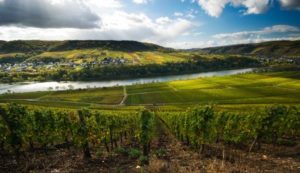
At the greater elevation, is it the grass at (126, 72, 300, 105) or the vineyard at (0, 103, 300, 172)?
the vineyard at (0, 103, 300, 172)

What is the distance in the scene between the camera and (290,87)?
461 feet

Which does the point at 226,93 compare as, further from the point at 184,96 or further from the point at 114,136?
the point at 114,136

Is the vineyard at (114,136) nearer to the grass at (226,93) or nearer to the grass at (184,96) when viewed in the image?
the grass at (184,96)

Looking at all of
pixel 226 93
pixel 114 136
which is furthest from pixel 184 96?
pixel 114 136

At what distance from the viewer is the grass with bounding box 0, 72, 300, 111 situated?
4530 inches

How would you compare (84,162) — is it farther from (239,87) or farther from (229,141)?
(239,87)

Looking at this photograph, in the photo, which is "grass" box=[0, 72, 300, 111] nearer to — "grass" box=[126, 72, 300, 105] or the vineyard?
"grass" box=[126, 72, 300, 105]

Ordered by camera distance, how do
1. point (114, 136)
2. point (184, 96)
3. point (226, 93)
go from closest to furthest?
point (114, 136) → point (184, 96) → point (226, 93)

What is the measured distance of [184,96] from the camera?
441 ft

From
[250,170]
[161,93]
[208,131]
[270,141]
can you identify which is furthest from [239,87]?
[250,170]

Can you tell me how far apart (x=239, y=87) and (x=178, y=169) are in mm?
145285

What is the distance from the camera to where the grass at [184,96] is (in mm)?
115062

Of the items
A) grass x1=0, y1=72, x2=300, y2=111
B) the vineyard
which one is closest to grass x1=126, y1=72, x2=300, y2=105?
grass x1=0, y1=72, x2=300, y2=111

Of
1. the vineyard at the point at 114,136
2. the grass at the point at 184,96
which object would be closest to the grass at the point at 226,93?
the grass at the point at 184,96
